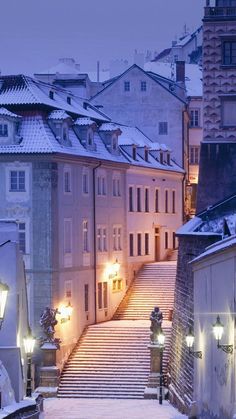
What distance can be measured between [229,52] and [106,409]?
51.7ft

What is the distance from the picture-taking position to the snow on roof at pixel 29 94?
165 feet

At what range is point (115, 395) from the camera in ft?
149

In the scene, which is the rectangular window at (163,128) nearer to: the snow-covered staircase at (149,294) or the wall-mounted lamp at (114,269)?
the snow-covered staircase at (149,294)

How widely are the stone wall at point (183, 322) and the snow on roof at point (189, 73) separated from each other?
1451 inches

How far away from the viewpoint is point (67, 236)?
50906 mm

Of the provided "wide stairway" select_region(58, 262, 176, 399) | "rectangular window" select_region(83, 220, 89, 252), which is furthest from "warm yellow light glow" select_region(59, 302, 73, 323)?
"rectangular window" select_region(83, 220, 89, 252)

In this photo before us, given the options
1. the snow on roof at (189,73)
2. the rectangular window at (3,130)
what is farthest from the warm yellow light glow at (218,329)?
the snow on roof at (189,73)

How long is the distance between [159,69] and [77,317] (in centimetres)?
4143

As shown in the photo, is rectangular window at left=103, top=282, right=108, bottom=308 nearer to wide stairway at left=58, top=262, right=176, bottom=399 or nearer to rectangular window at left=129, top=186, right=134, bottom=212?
wide stairway at left=58, top=262, right=176, bottom=399

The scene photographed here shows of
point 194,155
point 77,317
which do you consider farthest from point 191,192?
point 77,317

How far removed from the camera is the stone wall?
36.9 meters

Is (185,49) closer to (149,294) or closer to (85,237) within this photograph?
(149,294)

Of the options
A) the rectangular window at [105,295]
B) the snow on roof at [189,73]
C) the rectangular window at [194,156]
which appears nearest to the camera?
the rectangular window at [105,295]

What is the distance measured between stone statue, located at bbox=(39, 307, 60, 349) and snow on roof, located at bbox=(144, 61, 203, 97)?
3512cm
